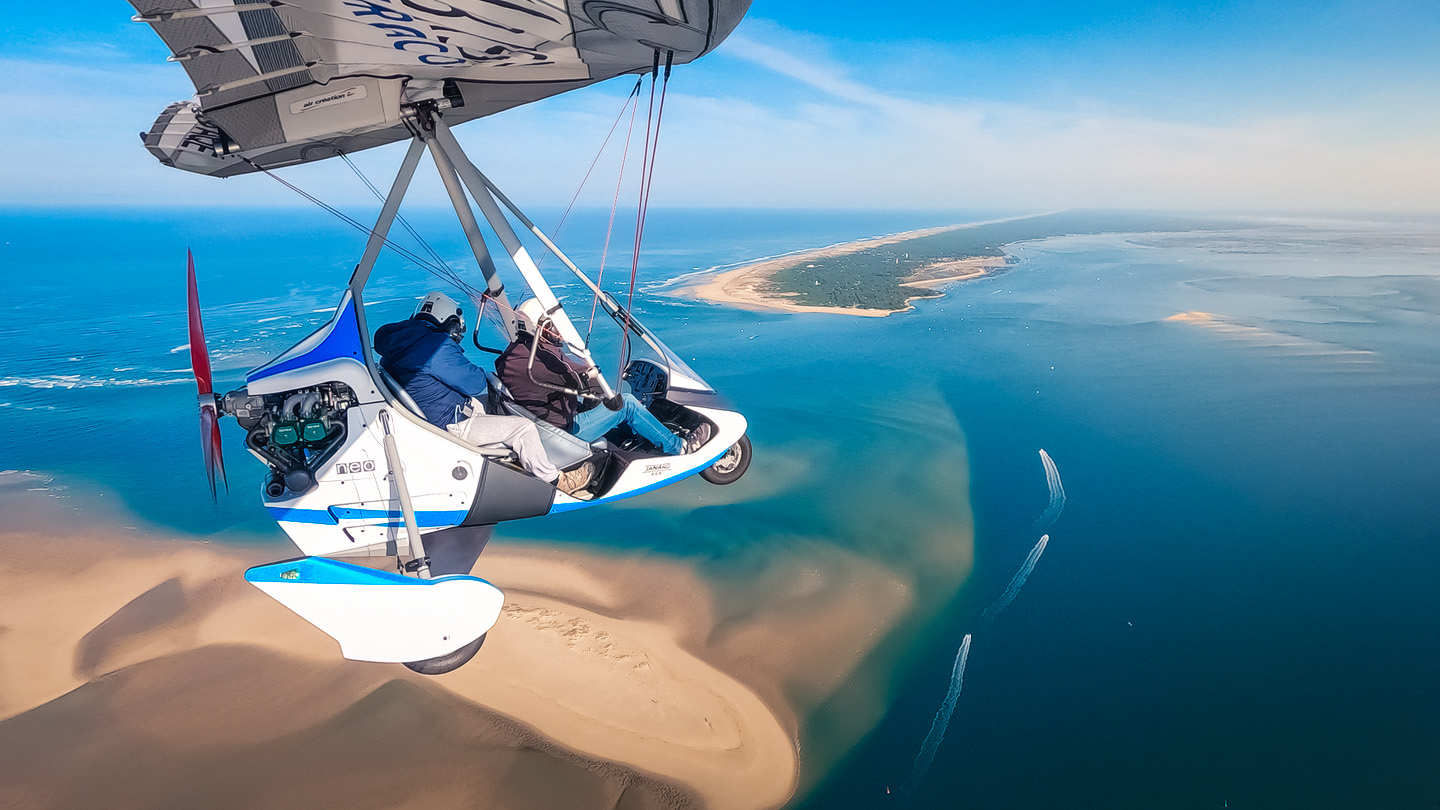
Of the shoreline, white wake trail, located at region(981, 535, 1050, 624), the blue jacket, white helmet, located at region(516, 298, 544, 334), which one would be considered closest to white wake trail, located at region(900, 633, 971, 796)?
white wake trail, located at region(981, 535, 1050, 624)

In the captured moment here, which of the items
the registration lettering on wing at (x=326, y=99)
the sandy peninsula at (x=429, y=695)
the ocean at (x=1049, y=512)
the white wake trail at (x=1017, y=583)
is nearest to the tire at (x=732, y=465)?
the sandy peninsula at (x=429, y=695)

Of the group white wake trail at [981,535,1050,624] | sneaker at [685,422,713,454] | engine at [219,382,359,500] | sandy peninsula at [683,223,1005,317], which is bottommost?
white wake trail at [981,535,1050,624]

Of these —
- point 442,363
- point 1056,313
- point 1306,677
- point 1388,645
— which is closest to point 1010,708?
point 1306,677

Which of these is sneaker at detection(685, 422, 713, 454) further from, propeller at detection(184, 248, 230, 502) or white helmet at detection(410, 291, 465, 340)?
propeller at detection(184, 248, 230, 502)

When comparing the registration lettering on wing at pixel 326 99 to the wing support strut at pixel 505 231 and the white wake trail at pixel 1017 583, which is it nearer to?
the wing support strut at pixel 505 231

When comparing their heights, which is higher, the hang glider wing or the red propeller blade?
the hang glider wing

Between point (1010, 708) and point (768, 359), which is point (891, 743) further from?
point (768, 359)
